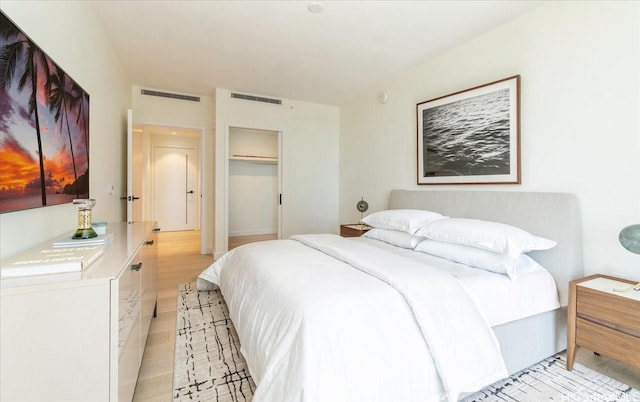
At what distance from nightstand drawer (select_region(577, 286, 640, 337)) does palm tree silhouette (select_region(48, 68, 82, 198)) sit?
3.26 m

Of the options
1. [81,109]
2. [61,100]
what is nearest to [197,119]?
[81,109]

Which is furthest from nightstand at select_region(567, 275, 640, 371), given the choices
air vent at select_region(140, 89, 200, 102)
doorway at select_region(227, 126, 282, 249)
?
doorway at select_region(227, 126, 282, 249)

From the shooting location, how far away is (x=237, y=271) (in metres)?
2.23

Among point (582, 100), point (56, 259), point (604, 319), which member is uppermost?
point (582, 100)

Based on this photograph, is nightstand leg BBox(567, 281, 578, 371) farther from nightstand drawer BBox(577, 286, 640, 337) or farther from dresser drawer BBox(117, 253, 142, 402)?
Answer: dresser drawer BBox(117, 253, 142, 402)

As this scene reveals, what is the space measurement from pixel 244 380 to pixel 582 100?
9.69ft

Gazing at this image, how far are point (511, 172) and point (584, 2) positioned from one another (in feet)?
4.15

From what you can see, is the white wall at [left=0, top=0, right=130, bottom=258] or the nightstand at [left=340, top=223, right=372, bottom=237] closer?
the white wall at [left=0, top=0, right=130, bottom=258]

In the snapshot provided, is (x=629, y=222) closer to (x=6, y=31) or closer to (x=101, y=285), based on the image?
(x=101, y=285)

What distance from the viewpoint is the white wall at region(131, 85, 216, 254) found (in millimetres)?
4316

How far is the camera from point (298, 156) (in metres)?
4.92

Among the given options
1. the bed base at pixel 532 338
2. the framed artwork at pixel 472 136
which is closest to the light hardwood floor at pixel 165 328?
the bed base at pixel 532 338

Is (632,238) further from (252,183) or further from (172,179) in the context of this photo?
(172,179)

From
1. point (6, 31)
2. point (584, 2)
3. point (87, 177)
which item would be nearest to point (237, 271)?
point (87, 177)
